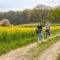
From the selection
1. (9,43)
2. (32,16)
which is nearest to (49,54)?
(9,43)

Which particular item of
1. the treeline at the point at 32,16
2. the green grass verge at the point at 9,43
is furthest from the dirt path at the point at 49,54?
the treeline at the point at 32,16

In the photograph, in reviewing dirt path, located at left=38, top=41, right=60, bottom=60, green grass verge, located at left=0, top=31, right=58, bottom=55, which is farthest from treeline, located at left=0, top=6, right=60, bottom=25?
dirt path, located at left=38, top=41, right=60, bottom=60

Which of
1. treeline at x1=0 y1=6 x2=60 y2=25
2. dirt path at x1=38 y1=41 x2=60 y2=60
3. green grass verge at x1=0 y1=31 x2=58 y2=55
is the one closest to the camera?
dirt path at x1=38 y1=41 x2=60 y2=60

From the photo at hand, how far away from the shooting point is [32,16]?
90.2 meters

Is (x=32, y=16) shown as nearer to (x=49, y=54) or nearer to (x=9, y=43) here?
(x=9, y=43)

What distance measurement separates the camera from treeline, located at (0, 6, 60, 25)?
275 feet

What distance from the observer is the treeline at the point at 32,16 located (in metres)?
83.9

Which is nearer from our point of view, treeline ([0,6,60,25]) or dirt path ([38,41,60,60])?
dirt path ([38,41,60,60])

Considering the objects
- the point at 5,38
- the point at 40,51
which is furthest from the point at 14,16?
the point at 40,51

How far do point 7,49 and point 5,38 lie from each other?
4634mm

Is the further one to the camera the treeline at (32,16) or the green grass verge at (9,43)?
the treeline at (32,16)

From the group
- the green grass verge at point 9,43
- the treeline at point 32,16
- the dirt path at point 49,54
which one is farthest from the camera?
the treeline at point 32,16

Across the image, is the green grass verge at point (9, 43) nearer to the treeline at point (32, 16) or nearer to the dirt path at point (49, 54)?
the dirt path at point (49, 54)

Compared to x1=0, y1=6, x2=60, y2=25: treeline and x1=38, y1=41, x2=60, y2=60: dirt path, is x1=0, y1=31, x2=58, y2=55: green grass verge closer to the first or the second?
x1=38, y1=41, x2=60, y2=60: dirt path
